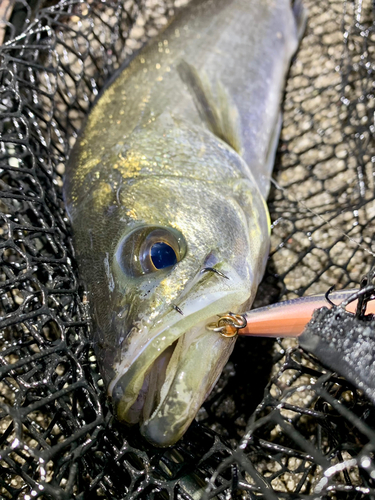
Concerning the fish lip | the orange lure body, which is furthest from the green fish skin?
the orange lure body

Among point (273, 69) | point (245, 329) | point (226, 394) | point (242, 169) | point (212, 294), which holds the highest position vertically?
point (273, 69)

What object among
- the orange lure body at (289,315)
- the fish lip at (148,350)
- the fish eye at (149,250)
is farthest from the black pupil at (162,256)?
the orange lure body at (289,315)

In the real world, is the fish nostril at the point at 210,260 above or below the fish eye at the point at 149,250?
below

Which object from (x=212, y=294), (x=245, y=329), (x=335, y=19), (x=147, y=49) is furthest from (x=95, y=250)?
(x=335, y=19)

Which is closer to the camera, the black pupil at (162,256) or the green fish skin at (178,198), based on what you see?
the green fish skin at (178,198)

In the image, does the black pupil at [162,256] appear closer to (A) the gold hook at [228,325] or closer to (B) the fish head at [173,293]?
(B) the fish head at [173,293]

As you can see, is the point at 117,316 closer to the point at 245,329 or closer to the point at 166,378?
the point at 166,378
